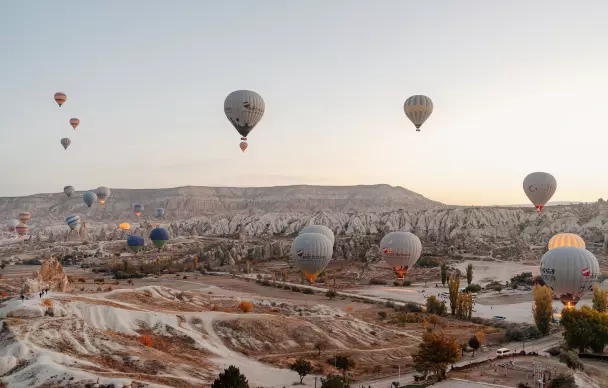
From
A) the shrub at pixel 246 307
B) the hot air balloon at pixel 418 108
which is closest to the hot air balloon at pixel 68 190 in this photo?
the shrub at pixel 246 307

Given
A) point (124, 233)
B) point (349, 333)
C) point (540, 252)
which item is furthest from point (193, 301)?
point (124, 233)

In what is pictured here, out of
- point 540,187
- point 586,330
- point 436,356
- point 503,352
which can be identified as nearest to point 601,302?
point 586,330

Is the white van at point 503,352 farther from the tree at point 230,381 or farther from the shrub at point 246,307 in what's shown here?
the shrub at point 246,307

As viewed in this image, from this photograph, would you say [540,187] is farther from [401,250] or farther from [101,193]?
[101,193]

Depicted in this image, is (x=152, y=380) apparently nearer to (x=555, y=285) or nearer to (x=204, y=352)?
(x=204, y=352)

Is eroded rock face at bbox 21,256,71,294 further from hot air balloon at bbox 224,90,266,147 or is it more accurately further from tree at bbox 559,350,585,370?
tree at bbox 559,350,585,370

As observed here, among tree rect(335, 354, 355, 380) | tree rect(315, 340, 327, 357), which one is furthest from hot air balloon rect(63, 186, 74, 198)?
tree rect(335, 354, 355, 380)

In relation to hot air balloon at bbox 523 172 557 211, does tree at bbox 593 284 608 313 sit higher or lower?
lower
